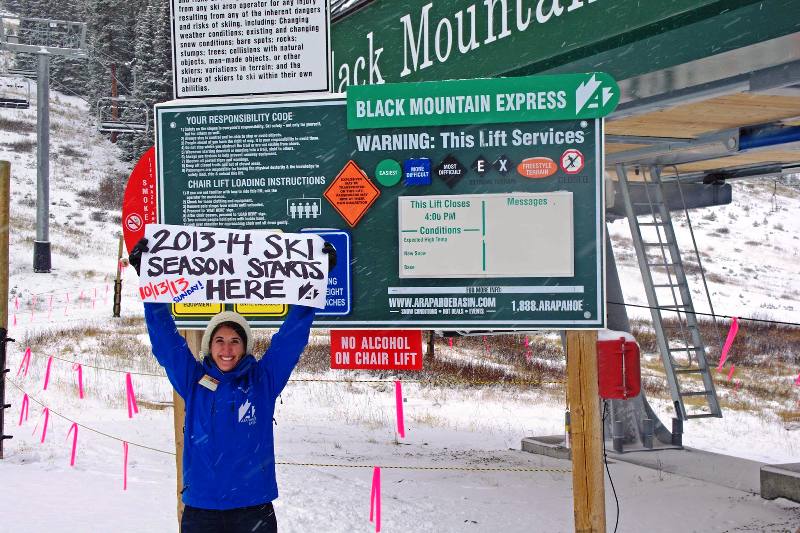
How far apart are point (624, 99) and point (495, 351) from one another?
50.0ft

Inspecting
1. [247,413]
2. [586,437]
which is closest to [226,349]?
[247,413]

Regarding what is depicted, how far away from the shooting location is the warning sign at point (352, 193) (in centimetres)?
504

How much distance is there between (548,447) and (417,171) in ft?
19.3

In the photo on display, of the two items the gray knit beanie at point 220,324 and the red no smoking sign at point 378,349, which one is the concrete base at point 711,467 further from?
the gray knit beanie at point 220,324

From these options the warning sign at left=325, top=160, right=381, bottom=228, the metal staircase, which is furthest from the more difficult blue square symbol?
the metal staircase

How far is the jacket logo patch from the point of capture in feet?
12.6

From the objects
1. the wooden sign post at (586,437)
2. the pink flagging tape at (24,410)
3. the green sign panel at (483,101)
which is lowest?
the pink flagging tape at (24,410)

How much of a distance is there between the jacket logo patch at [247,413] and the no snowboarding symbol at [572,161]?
2237 millimetres

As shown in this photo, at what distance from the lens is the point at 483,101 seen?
15.9 feet

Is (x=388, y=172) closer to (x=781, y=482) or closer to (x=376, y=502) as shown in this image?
(x=376, y=502)

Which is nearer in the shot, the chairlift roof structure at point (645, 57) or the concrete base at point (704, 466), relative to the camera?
the chairlift roof structure at point (645, 57)

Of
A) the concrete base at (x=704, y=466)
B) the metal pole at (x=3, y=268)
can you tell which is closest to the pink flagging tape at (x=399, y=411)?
the concrete base at (x=704, y=466)

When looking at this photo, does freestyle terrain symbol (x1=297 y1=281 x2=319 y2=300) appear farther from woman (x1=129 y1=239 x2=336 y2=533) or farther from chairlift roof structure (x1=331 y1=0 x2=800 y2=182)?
chairlift roof structure (x1=331 y1=0 x2=800 y2=182)

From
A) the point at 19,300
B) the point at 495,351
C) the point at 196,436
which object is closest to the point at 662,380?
the point at 495,351
